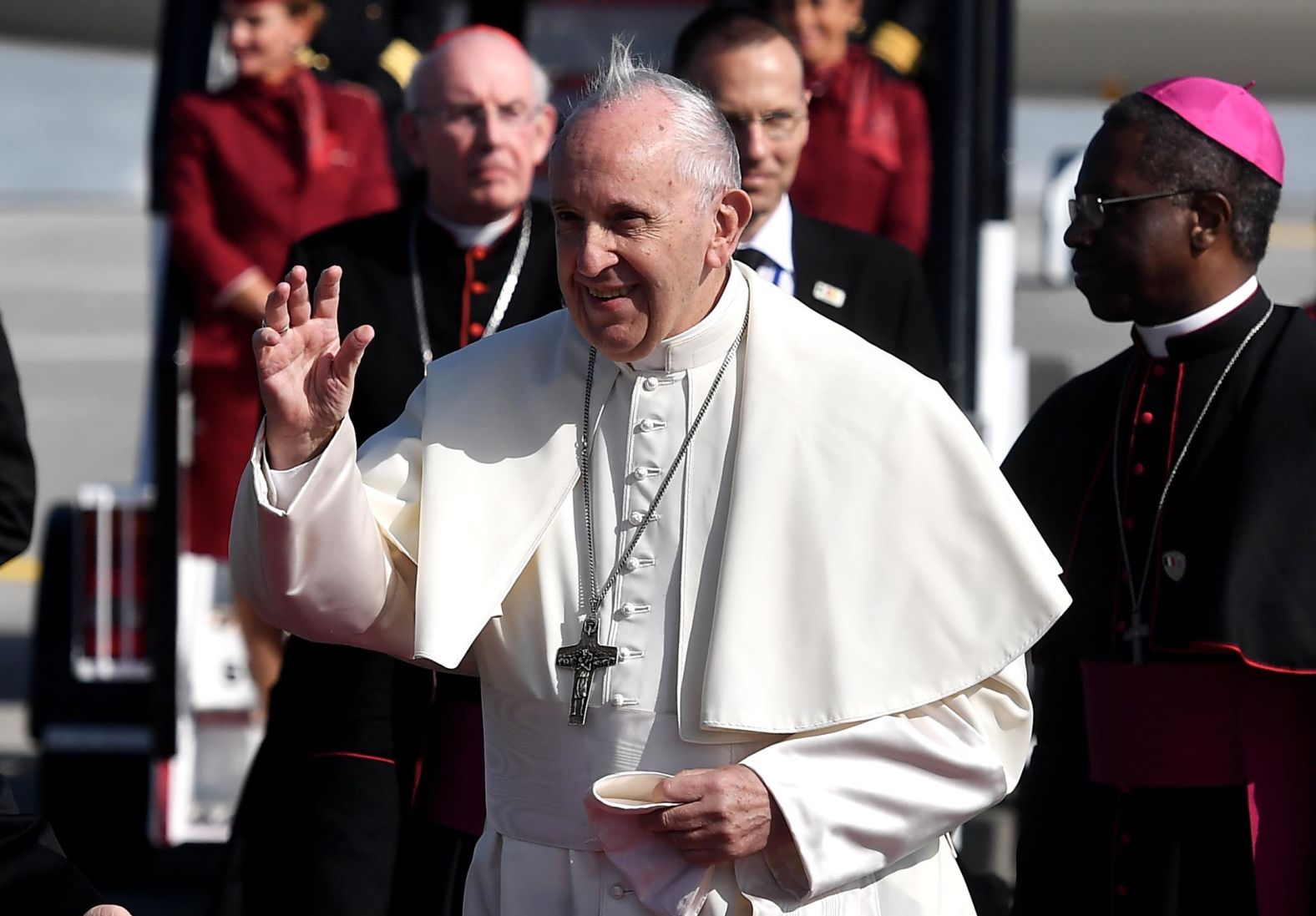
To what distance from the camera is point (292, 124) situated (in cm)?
573

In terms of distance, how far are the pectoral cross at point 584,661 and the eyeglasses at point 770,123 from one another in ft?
4.68

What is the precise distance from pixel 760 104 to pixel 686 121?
1.25m

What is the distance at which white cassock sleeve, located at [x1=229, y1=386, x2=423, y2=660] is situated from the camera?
2453 mm

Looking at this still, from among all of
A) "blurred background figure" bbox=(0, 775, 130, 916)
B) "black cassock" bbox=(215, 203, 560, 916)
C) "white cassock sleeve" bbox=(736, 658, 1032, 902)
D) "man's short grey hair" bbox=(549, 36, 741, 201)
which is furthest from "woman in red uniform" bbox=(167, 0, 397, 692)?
"white cassock sleeve" bbox=(736, 658, 1032, 902)

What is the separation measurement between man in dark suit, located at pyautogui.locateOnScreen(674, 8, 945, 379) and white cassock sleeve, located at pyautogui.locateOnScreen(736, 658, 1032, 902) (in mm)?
1319

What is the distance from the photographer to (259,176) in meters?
5.65

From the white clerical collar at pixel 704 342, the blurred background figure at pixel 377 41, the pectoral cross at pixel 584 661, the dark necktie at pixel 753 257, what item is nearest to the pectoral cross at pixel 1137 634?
the white clerical collar at pixel 704 342

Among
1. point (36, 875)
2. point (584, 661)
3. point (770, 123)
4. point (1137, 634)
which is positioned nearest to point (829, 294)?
point (770, 123)

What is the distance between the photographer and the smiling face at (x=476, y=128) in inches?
149

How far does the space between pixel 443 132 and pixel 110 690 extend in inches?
98.9

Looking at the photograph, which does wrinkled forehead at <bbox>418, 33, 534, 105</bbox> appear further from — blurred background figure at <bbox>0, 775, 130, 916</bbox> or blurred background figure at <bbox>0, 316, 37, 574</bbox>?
blurred background figure at <bbox>0, 775, 130, 916</bbox>

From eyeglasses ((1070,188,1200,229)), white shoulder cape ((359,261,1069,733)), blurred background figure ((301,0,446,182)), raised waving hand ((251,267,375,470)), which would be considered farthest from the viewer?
blurred background figure ((301,0,446,182))

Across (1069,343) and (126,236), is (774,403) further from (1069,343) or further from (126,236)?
(126,236)

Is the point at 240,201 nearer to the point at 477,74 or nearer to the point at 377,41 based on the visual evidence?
the point at 377,41
